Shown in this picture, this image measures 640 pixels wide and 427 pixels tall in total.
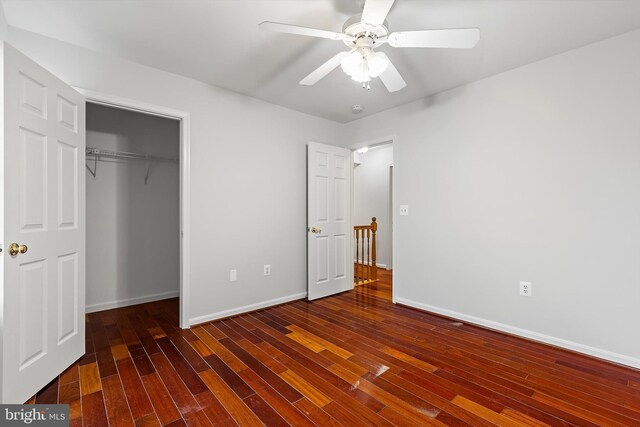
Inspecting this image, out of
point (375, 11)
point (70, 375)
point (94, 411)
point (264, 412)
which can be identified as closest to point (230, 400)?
point (264, 412)

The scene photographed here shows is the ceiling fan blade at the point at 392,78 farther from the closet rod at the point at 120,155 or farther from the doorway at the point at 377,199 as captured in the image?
the doorway at the point at 377,199

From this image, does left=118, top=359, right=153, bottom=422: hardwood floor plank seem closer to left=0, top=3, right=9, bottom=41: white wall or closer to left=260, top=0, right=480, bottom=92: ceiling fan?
left=260, top=0, right=480, bottom=92: ceiling fan

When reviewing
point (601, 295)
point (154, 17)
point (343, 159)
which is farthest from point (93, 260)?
point (601, 295)

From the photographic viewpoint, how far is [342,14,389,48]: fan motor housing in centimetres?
168

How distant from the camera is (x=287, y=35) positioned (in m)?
2.13

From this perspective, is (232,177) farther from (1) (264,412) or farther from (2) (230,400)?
Result: (1) (264,412)

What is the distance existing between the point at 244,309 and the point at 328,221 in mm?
1496

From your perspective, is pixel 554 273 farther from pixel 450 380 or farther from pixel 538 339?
pixel 450 380

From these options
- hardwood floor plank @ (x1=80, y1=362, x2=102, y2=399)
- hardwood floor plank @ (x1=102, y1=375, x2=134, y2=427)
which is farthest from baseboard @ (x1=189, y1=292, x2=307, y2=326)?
hardwood floor plank @ (x1=102, y1=375, x2=134, y2=427)

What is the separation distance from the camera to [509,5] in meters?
1.83

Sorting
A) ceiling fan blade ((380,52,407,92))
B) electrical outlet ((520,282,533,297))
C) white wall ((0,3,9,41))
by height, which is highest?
white wall ((0,3,9,41))

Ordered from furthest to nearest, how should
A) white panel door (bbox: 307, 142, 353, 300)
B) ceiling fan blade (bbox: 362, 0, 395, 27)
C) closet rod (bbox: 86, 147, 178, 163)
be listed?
white panel door (bbox: 307, 142, 353, 300), closet rod (bbox: 86, 147, 178, 163), ceiling fan blade (bbox: 362, 0, 395, 27)

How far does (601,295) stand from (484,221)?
987mm

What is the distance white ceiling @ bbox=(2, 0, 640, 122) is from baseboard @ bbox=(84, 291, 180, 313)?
264cm
